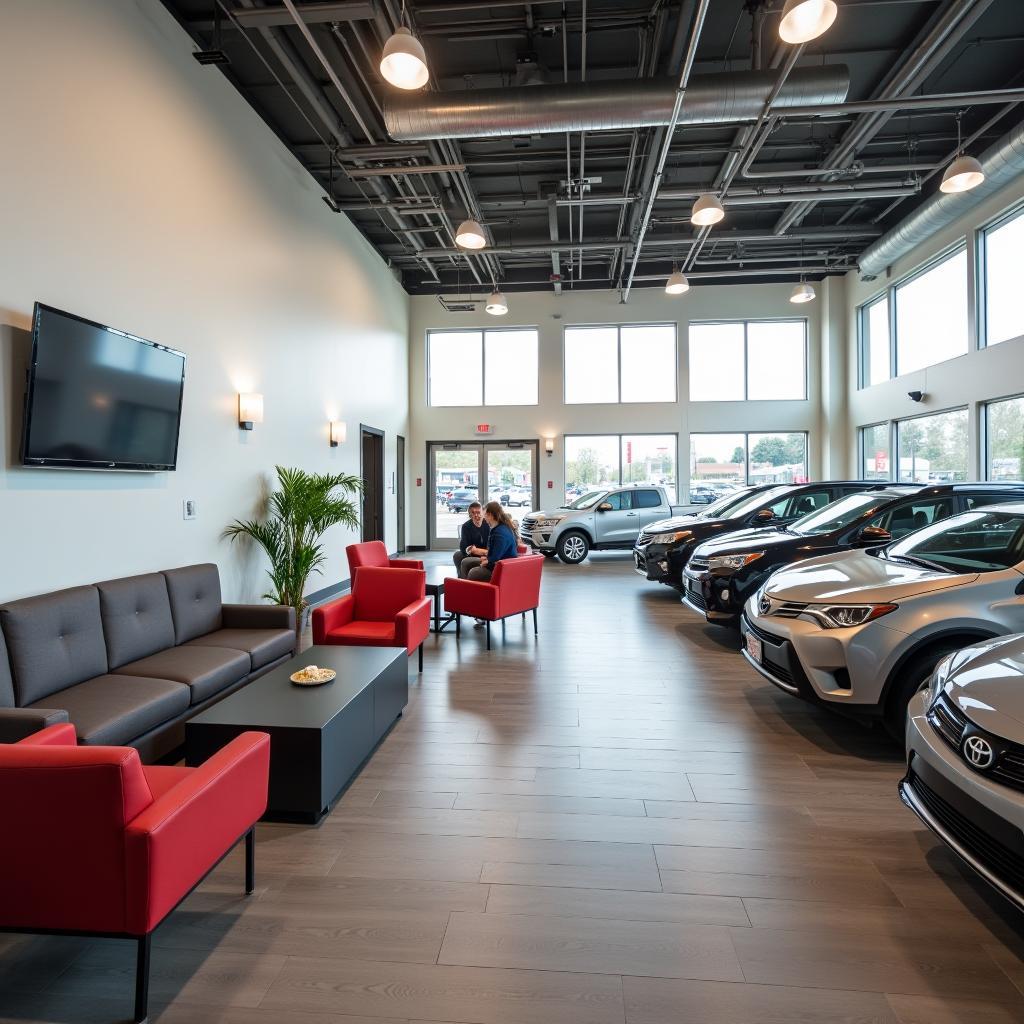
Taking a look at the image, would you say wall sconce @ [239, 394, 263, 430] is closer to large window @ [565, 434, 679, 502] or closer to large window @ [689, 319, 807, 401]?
large window @ [565, 434, 679, 502]

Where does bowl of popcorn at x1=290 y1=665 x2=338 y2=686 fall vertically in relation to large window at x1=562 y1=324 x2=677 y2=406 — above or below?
below

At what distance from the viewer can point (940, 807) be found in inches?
74.7

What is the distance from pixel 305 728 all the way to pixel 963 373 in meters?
9.57

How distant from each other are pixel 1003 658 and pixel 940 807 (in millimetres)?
567

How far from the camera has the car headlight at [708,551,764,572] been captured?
194 inches

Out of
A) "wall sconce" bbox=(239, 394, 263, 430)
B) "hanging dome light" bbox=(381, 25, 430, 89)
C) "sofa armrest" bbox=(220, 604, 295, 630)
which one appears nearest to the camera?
"hanging dome light" bbox=(381, 25, 430, 89)

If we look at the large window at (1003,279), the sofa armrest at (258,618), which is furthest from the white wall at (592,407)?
the sofa armrest at (258,618)

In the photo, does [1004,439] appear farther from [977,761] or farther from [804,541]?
[977,761]

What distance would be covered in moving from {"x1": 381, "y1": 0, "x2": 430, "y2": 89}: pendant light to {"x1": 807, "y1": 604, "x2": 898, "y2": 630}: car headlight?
3.91 metres

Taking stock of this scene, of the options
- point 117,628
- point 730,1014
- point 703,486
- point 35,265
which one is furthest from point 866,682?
point 703,486

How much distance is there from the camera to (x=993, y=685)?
6.17 feet

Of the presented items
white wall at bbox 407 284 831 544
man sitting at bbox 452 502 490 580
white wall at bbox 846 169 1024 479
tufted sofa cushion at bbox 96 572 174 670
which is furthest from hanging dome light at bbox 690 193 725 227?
white wall at bbox 407 284 831 544

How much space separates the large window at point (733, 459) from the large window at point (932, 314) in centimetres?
265

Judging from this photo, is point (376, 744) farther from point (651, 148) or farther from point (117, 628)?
point (651, 148)
